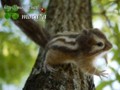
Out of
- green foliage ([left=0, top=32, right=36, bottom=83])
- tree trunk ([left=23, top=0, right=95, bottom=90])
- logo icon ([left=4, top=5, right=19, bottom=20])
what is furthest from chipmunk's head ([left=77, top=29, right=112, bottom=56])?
green foliage ([left=0, top=32, right=36, bottom=83])

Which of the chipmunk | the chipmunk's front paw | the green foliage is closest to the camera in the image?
the chipmunk

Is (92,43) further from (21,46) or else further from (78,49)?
(21,46)

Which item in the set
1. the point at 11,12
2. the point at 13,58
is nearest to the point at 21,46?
the point at 13,58

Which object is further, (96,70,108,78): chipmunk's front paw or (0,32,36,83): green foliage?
(0,32,36,83): green foliage

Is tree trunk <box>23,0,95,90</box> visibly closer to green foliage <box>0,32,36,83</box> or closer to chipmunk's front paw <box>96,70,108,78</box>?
chipmunk's front paw <box>96,70,108,78</box>

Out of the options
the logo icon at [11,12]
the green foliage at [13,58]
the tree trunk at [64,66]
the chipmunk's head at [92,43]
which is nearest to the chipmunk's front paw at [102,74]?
the tree trunk at [64,66]

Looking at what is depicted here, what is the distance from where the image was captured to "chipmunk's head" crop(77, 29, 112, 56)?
6.12 feet

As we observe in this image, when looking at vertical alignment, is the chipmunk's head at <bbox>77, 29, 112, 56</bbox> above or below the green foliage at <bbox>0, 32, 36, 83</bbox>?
above

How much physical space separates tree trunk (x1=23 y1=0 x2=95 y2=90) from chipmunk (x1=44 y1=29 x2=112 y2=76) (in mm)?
61

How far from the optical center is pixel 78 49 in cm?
187

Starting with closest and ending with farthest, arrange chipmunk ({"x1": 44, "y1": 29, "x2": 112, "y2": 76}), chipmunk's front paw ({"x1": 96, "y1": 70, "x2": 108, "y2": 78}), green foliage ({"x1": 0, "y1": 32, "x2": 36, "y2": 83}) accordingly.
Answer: chipmunk ({"x1": 44, "y1": 29, "x2": 112, "y2": 76}) → chipmunk's front paw ({"x1": 96, "y1": 70, "x2": 108, "y2": 78}) → green foliage ({"x1": 0, "y1": 32, "x2": 36, "y2": 83})

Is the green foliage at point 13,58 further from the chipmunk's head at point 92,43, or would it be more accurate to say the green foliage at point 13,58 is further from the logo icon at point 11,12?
the chipmunk's head at point 92,43

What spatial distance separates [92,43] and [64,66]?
23cm

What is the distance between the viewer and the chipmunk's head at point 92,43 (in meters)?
1.87
